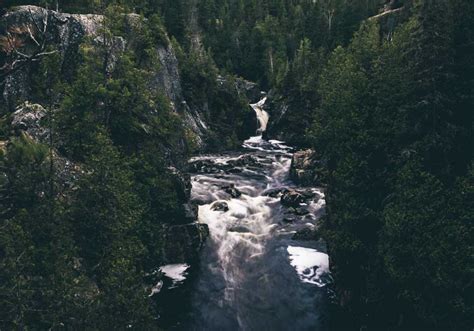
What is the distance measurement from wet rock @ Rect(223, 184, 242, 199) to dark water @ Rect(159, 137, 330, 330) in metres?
0.14

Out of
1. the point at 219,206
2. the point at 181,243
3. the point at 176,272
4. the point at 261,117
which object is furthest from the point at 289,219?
the point at 261,117

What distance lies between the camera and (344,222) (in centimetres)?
2869

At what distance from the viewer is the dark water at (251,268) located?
31.0 meters

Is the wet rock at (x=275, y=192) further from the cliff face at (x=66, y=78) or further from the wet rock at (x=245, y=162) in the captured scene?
the cliff face at (x=66, y=78)

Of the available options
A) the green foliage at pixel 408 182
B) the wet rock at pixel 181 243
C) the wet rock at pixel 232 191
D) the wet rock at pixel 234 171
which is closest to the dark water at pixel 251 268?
the wet rock at pixel 232 191

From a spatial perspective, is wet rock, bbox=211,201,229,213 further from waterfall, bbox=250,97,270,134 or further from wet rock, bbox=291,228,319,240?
waterfall, bbox=250,97,270,134

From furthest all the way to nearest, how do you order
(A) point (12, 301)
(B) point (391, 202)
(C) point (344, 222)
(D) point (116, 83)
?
1. (D) point (116, 83)
2. (C) point (344, 222)
3. (B) point (391, 202)
4. (A) point (12, 301)

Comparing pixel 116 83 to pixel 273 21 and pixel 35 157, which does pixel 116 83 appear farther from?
pixel 273 21

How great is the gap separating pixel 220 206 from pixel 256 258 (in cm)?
958

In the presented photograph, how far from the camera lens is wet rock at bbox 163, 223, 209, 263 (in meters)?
36.5

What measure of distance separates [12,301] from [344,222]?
19.8 m

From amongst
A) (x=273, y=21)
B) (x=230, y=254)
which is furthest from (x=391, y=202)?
(x=273, y=21)

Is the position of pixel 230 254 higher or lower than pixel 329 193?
lower

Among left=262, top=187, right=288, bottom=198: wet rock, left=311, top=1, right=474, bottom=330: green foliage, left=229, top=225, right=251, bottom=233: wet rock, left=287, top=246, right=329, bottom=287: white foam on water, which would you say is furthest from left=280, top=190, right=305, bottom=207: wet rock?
left=311, top=1, right=474, bottom=330: green foliage
